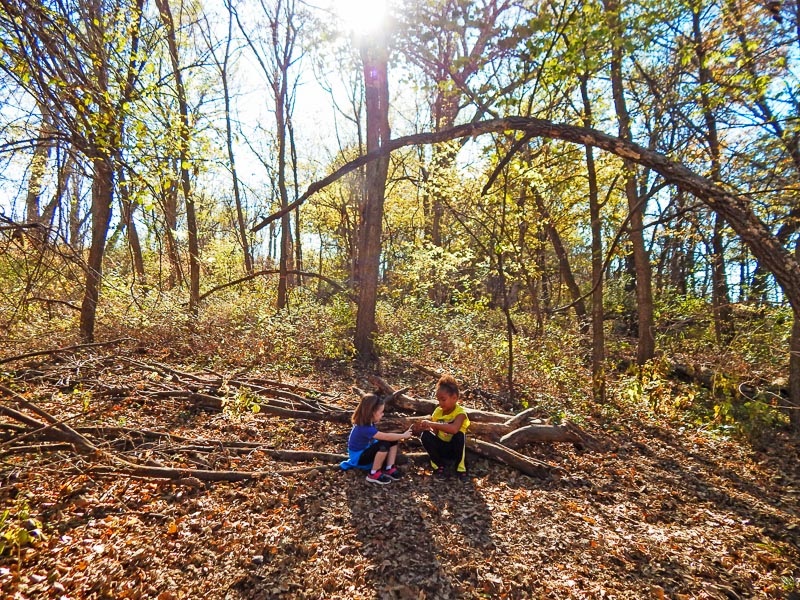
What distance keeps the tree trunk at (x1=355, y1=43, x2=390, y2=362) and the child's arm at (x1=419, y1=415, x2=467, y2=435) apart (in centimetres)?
448

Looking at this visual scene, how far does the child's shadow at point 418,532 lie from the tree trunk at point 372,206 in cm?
483

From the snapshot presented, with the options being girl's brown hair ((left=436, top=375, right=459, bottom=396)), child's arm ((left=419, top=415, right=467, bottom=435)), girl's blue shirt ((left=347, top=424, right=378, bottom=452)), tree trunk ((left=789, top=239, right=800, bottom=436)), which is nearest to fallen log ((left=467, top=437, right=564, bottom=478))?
child's arm ((left=419, top=415, right=467, bottom=435))

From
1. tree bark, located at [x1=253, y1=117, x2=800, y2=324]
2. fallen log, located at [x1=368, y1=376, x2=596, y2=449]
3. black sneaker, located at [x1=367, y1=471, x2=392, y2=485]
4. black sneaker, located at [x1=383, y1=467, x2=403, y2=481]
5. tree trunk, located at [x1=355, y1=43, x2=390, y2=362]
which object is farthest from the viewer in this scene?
tree trunk, located at [x1=355, y1=43, x2=390, y2=362]

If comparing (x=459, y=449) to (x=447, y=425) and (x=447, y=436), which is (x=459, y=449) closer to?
(x=447, y=436)

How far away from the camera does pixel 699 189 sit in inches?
121

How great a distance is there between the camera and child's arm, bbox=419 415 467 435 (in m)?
4.32

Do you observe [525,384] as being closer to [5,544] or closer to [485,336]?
[485,336]

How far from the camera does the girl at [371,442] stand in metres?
4.20

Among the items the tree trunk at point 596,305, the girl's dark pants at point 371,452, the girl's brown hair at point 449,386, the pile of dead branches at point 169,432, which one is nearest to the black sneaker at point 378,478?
the girl's dark pants at point 371,452

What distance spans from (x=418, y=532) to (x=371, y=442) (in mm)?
1075

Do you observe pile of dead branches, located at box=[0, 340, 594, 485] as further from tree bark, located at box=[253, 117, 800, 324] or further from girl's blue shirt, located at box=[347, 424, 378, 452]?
tree bark, located at box=[253, 117, 800, 324]

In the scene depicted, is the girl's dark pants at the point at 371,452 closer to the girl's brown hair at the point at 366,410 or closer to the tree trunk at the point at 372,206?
the girl's brown hair at the point at 366,410

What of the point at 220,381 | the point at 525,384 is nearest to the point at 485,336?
the point at 525,384

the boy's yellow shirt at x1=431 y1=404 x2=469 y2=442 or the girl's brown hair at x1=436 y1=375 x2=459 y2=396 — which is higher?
the girl's brown hair at x1=436 y1=375 x2=459 y2=396
